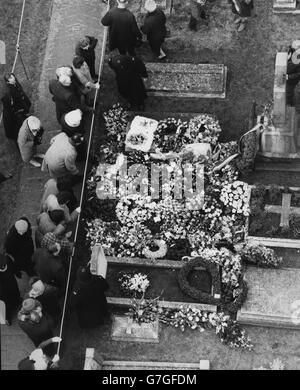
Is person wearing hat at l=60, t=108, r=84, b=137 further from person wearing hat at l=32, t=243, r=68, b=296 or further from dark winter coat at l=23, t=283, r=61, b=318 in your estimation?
dark winter coat at l=23, t=283, r=61, b=318

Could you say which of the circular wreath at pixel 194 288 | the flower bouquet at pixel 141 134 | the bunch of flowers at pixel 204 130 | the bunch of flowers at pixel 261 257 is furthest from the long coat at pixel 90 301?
the bunch of flowers at pixel 204 130

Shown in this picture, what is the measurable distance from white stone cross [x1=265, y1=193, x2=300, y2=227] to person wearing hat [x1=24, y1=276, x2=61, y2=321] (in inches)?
153

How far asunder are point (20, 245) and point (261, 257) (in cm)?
385

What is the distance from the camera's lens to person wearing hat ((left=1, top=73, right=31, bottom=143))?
1252 cm

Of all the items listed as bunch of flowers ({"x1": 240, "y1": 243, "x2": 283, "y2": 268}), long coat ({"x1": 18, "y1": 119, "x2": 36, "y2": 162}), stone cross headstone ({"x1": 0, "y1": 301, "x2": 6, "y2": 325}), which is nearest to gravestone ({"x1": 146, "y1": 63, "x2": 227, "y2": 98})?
long coat ({"x1": 18, "y1": 119, "x2": 36, "y2": 162})

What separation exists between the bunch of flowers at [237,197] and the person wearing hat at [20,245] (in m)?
3.44

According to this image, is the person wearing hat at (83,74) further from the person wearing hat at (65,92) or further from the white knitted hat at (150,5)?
the white knitted hat at (150,5)

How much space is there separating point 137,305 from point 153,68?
498cm

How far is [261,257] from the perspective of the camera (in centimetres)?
1194

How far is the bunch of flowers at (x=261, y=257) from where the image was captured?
39.1 ft

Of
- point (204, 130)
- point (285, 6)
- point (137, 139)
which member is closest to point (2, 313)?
point (137, 139)
